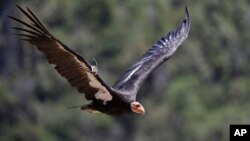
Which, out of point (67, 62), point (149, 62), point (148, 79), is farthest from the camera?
point (148, 79)

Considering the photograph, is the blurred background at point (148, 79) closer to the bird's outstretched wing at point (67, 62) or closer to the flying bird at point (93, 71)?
the flying bird at point (93, 71)

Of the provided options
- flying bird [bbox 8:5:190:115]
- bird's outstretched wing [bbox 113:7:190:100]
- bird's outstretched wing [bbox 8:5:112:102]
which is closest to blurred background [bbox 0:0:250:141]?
bird's outstretched wing [bbox 113:7:190:100]

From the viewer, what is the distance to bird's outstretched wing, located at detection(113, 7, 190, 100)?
1231 centimetres

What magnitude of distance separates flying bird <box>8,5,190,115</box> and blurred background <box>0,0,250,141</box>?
1374 cm

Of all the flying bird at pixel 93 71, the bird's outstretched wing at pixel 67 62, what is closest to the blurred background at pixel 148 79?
the flying bird at pixel 93 71

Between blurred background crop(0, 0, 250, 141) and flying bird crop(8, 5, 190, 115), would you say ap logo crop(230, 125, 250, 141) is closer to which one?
flying bird crop(8, 5, 190, 115)

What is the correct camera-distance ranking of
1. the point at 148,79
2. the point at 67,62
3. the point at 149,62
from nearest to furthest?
Result: the point at 67,62 < the point at 149,62 < the point at 148,79

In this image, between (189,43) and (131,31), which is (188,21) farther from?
(131,31)

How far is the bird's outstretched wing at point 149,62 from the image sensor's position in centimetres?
1231

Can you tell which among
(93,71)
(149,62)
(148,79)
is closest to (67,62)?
(93,71)

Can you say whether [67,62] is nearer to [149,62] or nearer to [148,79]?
[149,62]

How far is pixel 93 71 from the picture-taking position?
10805 millimetres

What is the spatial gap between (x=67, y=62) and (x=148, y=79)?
1960 cm

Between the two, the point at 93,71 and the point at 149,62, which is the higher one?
the point at 149,62
